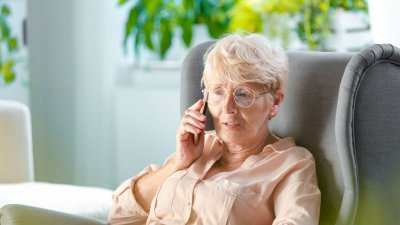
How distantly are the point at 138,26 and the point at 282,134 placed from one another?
2154mm

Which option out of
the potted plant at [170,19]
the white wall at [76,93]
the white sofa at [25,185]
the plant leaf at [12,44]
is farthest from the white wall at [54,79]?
the plant leaf at [12,44]

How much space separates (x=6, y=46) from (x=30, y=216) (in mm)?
2990

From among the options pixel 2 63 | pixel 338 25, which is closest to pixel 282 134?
pixel 338 25

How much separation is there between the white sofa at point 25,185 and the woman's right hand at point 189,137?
0.61m

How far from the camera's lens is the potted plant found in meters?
3.98

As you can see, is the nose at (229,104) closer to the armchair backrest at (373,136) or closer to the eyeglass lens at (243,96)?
the eyeglass lens at (243,96)

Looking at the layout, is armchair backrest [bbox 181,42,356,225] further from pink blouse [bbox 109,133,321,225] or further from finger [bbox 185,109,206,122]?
finger [bbox 185,109,206,122]

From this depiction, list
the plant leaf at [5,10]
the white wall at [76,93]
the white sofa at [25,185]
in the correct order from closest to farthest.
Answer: the white sofa at [25,185], the white wall at [76,93], the plant leaf at [5,10]

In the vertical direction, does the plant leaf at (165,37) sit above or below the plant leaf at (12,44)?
above

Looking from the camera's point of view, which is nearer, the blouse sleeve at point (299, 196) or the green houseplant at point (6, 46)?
the blouse sleeve at point (299, 196)

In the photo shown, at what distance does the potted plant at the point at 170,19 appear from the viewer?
398 centimetres

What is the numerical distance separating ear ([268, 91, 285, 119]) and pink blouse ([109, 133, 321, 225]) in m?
0.08

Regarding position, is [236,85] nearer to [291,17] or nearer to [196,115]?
[196,115]

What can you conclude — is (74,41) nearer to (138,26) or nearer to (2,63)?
(138,26)
